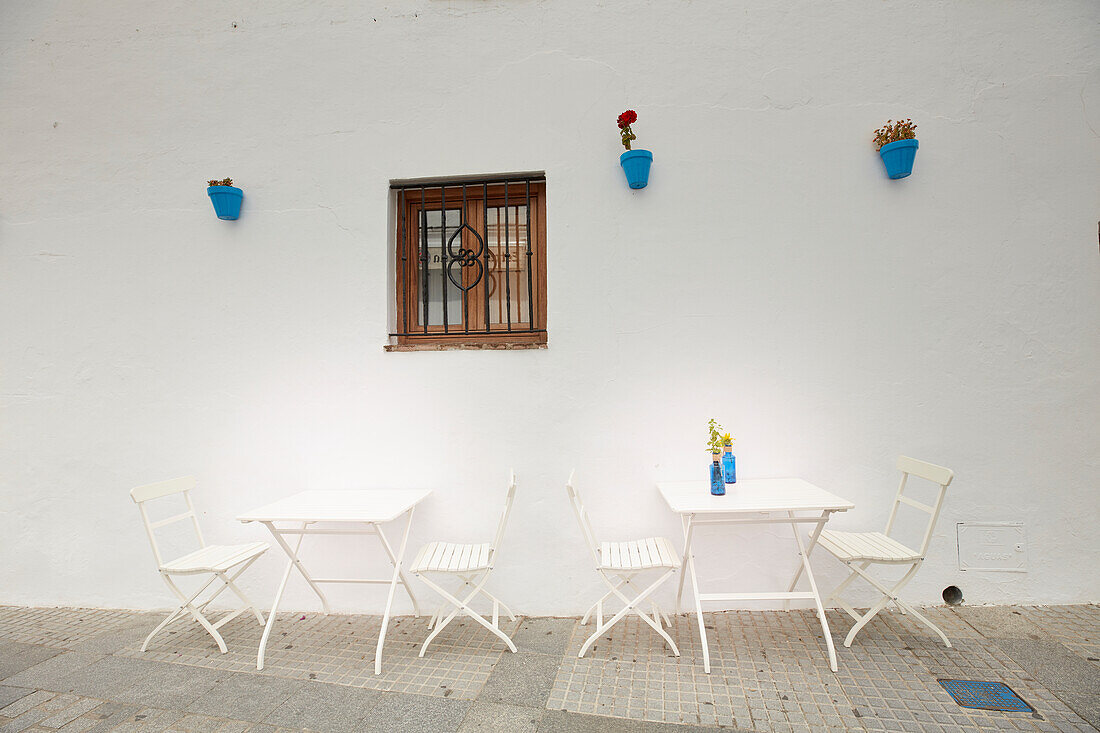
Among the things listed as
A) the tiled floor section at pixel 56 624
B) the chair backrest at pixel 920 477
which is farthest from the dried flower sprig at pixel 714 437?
the tiled floor section at pixel 56 624

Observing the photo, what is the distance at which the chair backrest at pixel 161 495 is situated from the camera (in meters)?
2.99

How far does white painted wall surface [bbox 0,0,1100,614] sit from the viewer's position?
328cm

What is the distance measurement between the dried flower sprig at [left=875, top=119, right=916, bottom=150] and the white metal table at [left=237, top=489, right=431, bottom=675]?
11.5ft

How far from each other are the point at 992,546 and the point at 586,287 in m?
2.88

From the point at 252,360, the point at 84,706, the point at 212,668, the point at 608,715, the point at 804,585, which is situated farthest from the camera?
the point at 252,360

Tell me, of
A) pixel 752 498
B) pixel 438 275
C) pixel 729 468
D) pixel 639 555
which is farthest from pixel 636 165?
pixel 639 555

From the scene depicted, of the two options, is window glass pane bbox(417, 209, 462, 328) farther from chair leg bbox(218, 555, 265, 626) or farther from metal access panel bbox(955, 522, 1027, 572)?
metal access panel bbox(955, 522, 1027, 572)

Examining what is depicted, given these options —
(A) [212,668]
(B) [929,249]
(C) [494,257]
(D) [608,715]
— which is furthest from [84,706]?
(B) [929,249]

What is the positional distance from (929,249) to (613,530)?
259cm

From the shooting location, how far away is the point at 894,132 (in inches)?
127

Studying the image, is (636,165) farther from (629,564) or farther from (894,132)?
(629,564)

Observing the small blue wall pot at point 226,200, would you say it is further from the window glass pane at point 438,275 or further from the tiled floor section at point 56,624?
the tiled floor section at point 56,624

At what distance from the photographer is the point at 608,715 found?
7.51 ft

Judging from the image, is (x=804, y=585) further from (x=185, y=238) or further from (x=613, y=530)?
(x=185, y=238)
